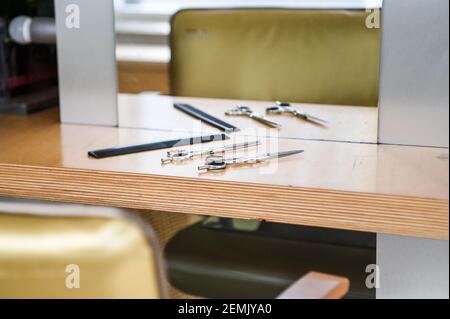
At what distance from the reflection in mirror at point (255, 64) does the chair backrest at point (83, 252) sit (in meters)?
0.44

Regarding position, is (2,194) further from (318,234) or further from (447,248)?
(447,248)

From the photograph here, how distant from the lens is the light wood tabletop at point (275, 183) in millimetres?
680

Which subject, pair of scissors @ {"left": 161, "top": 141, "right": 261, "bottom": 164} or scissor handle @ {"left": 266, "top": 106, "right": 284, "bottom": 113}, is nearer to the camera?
pair of scissors @ {"left": 161, "top": 141, "right": 261, "bottom": 164}

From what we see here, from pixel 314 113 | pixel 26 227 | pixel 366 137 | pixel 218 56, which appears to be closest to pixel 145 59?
pixel 218 56

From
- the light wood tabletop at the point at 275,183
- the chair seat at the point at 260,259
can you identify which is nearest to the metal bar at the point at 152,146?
the light wood tabletop at the point at 275,183

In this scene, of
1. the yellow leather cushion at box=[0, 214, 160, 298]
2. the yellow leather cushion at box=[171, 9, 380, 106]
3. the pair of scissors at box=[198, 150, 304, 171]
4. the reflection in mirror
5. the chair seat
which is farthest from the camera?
the yellow leather cushion at box=[171, 9, 380, 106]

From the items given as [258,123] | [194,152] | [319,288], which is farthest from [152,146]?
[319,288]

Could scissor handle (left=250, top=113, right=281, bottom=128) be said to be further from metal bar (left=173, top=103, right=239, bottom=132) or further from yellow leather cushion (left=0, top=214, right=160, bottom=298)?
yellow leather cushion (left=0, top=214, right=160, bottom=298)

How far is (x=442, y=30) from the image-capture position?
803 millimetres

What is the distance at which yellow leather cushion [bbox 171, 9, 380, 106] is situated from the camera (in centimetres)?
108

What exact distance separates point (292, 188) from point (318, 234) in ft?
0.67

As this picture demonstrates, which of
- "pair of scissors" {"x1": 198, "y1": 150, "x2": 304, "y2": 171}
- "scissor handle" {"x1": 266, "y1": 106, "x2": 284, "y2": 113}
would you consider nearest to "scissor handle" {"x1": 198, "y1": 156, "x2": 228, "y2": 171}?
"pair of scissors" {"x1": 198, "y1": 150, "x2": 304, "y2": 171}

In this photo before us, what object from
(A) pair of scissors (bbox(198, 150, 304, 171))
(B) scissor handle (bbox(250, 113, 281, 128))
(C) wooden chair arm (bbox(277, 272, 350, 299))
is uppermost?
(B) scissor handle (bbox(250, 113, 281, 128))

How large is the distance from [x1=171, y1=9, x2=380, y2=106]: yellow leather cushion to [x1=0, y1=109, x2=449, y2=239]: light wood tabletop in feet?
0.51
